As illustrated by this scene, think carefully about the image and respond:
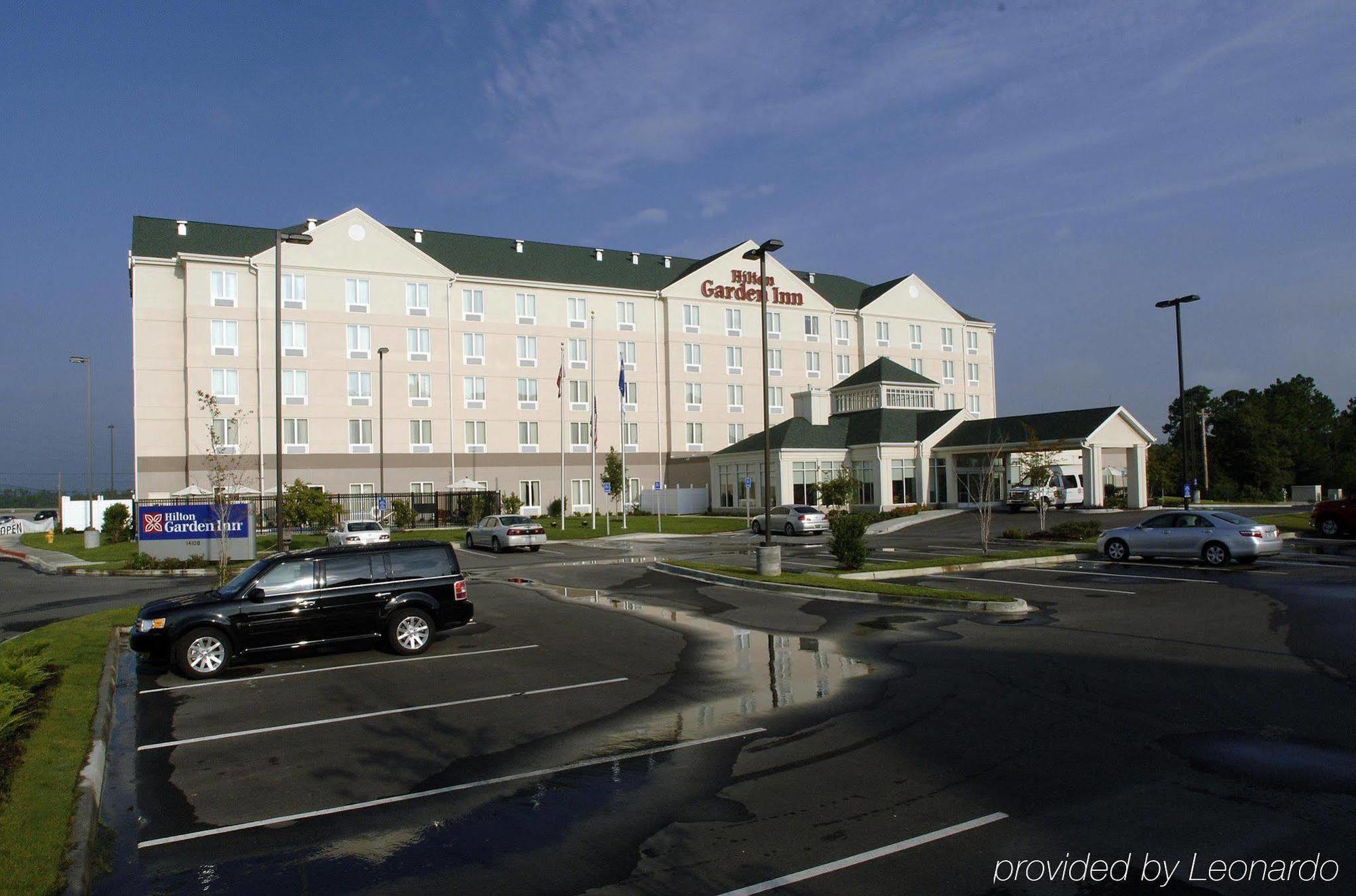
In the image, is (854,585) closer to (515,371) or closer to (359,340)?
(359,340)

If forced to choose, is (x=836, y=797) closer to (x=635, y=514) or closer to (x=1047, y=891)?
(x=1047, y=891)

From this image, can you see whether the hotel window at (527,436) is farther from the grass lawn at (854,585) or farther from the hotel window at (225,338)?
the grass lawn at (854,585)

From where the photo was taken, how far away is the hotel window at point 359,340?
54219 millimetres

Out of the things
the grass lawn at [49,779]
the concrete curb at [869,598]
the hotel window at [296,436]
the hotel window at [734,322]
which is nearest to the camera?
the grass lawn at [49,779]

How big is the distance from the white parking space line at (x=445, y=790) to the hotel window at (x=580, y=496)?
175 ft

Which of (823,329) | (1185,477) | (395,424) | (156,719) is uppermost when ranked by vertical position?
(823,329)

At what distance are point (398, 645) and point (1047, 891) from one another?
1040 centimetres

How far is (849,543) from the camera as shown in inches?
883

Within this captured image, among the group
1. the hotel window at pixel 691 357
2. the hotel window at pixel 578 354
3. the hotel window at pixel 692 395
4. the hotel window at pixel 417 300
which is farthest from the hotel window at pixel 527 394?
the hotel window at pixel 691 357

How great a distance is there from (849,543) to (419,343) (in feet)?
134

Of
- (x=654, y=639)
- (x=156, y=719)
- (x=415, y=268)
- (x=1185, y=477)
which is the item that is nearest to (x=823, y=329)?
(x=415, y=268)

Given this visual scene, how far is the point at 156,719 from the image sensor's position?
9.95 m

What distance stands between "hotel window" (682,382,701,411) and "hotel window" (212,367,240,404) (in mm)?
29186

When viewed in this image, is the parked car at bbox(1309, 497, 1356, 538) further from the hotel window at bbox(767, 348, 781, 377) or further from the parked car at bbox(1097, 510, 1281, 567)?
the hotel window at bbox(767, 348, 781, 377)
